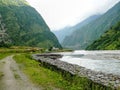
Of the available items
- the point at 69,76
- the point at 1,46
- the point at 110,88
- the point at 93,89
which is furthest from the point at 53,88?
the point at 1,46

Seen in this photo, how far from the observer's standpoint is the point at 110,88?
25.2m

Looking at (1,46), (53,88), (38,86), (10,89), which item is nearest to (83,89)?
(53,88)

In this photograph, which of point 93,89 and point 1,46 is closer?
point 93,89

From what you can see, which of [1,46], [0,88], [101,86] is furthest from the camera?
[1,46]

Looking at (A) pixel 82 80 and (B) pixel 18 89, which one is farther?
(A) pixel 82 80

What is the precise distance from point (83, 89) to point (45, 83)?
549cm

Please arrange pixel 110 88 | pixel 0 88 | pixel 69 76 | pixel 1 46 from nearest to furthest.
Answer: pixel 110 88, pixel 0 88, pixel 69 76, pixel 1 46

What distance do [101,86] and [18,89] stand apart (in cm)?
797

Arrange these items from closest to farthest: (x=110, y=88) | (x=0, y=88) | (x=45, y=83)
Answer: (x=110, y=88) → (x=0, y=88) → (x=45, y=83)

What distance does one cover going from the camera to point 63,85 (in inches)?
1195

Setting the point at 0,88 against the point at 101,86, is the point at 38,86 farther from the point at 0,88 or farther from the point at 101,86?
the point at 101,86

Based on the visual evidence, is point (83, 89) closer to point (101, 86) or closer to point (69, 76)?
point (101, 86)

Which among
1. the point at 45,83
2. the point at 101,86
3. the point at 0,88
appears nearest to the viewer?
the point at 101,86

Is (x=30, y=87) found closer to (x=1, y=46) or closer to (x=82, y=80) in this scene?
(x=82, y=80)
